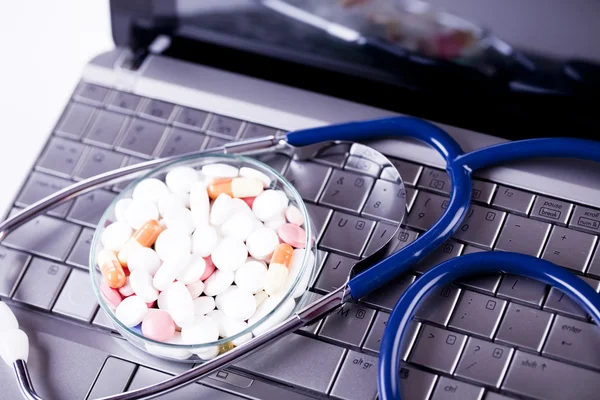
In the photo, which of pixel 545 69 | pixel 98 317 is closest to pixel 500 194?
pixel 545 69

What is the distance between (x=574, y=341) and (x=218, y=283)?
335 millimetres

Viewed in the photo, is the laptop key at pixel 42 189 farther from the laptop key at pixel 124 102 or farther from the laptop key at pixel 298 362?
the laptop key at pixel 298 362

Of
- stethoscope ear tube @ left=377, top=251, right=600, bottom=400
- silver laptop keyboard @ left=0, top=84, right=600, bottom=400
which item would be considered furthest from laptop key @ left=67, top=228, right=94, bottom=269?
stethoscope ear tube @ left=377, top=251, right=600, bottom=400

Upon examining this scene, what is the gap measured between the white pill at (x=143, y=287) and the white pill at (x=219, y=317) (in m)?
0.06

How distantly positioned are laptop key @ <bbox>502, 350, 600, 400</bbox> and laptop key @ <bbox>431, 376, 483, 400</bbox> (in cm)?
Result: 3

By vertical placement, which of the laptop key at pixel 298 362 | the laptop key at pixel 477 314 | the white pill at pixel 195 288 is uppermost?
the laptop key at pixel 477 314

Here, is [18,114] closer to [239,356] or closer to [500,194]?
[239,356]

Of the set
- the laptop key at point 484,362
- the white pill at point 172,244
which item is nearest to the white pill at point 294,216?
the white pill at point 172,244

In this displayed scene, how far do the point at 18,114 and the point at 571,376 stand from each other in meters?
0.72

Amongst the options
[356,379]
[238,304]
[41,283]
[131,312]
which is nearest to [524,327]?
[356,379]

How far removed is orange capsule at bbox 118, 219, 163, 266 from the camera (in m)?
0.74

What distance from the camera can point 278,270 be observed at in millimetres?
710

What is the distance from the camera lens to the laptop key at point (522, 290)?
0.70 m

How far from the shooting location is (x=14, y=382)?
729 mm
